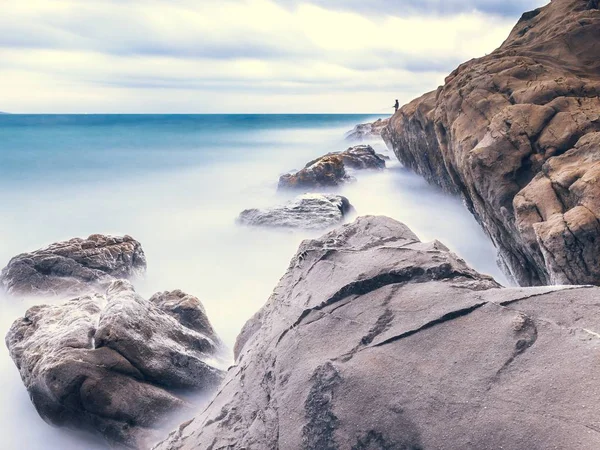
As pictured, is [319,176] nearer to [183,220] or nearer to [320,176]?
[320,176]

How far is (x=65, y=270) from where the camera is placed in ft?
38.4

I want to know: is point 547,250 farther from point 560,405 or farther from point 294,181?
point 294,181

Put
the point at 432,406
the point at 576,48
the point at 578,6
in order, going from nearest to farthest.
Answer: the point at 432,406
the point at 576,48
the point at 578,6

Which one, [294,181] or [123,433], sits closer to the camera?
[123,433]

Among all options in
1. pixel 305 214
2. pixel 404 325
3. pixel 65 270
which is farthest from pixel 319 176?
pixel 404 325

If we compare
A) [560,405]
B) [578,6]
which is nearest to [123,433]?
[560,405]

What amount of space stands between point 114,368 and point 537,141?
8081mm

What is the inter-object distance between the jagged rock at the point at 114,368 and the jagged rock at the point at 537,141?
18.1 feet

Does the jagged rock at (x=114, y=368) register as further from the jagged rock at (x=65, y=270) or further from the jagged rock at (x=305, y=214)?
the jagged rock at (x=305, y=214)

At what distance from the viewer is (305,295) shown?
18.1ft

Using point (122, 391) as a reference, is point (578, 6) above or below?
above

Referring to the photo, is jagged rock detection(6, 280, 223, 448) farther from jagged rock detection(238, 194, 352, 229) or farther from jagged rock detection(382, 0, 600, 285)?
jagged rock detection(238, 194, 352, 229)

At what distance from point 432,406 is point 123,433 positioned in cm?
469

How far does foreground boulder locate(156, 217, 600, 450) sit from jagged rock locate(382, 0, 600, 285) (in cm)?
286
